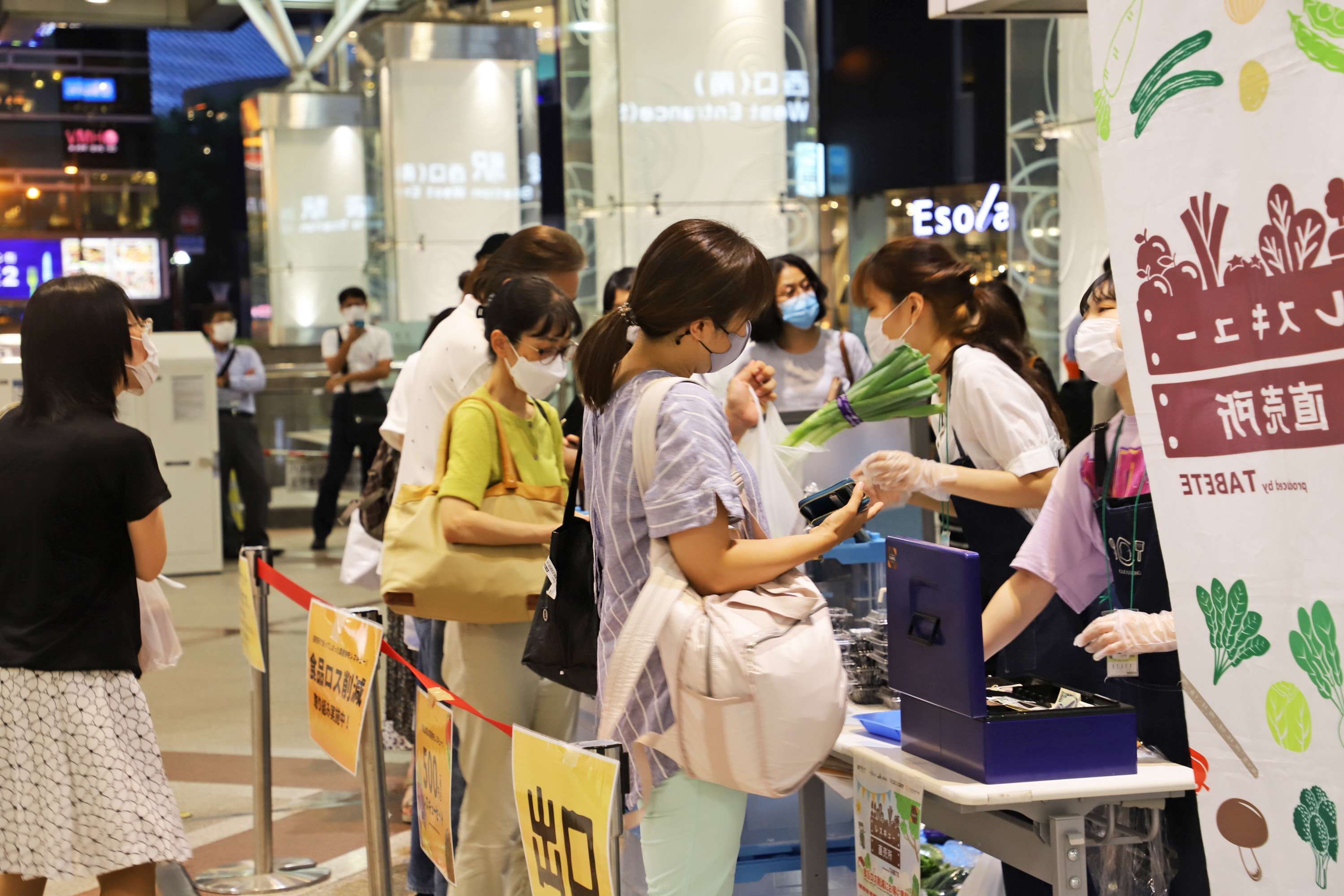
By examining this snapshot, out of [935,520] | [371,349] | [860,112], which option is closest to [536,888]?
[935,520]

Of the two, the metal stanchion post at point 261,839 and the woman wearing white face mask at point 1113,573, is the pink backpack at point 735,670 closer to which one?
the woman wearing white face mask at point 1113,573

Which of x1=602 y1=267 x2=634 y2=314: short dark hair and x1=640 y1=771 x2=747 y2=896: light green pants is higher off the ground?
x1=602 y1=267 x2=634 y2=314: short dark hair

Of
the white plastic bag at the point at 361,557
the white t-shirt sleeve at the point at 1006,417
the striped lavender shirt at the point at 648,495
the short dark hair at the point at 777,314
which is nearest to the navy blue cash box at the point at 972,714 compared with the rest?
the striped lavender shirt at the point at 648,495

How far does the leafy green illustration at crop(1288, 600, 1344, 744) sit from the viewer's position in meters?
1.20

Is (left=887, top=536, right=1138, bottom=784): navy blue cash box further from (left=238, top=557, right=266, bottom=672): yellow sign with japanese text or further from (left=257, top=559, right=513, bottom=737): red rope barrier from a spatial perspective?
(left=238, top=557, right=266, bottom=672): yellow sign with japanese text

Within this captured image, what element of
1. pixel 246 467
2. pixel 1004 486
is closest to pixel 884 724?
pixel 1004 486

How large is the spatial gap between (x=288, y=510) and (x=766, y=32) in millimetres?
6321

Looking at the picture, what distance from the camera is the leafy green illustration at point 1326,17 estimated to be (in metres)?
1.14

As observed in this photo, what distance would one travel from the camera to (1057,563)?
2.29 m

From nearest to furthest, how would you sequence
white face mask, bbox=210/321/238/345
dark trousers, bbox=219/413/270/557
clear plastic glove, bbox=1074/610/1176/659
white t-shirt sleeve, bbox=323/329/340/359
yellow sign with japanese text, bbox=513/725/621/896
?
yellow sign with japanese text, bbox=513/725/621/896, clear plastic glove, bbox=1074/610/1176/659, dark trousers, bbox=219/413/270/557, white face mask, bbox=210/321/238/345, white t-shirt sleeve, bbox=323/329/340/359

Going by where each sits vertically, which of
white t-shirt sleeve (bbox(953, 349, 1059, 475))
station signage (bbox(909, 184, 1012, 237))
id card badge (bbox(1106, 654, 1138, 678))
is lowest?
id card badge (bbox(1106, 654, 1138, 678))

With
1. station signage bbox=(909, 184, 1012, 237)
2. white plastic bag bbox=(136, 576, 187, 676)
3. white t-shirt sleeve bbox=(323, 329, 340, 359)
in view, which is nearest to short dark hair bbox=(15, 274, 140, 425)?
white plastic bag bbox=(136, 576, 187, 676)

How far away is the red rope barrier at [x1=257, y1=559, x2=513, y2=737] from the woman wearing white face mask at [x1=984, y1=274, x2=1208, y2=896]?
0.94 meters

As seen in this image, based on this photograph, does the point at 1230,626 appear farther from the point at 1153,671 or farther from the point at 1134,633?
the point at 1153,671
